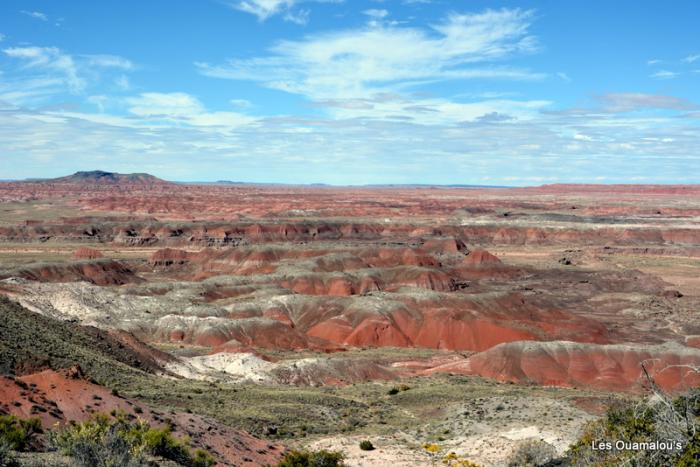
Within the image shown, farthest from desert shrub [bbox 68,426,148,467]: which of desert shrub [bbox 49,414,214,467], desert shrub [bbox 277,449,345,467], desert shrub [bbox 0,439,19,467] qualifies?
desert shrub [bbox 277,449,345,467]

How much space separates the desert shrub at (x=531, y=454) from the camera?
1061 inches

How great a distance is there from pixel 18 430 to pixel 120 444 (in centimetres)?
387

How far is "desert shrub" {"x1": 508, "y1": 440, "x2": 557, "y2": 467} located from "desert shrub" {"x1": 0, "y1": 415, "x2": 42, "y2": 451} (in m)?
18.2

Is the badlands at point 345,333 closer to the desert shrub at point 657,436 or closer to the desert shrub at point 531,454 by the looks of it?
the desert shrub at point 531,454

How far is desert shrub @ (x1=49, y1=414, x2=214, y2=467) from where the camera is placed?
55.5 feet

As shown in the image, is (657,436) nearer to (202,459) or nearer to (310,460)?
(310,460)

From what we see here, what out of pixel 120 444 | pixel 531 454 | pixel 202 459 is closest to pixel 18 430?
pixel 120 444

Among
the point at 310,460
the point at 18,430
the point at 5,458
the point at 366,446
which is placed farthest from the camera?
the point at 366,446

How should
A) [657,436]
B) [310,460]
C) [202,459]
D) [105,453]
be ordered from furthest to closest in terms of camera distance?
[310,460] → [202,459] → [105,453] → [657,436]

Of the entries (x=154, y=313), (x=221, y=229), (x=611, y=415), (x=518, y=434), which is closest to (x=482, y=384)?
(x=518, y=434)

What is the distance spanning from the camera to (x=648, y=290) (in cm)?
10262

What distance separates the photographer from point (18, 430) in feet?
64.0

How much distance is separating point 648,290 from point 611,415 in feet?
298

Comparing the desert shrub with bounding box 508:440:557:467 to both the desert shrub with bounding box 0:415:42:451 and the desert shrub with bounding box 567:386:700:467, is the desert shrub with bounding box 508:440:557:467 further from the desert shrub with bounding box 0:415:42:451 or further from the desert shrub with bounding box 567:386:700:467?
the desert shrub with bounding box 0:415:42:451
